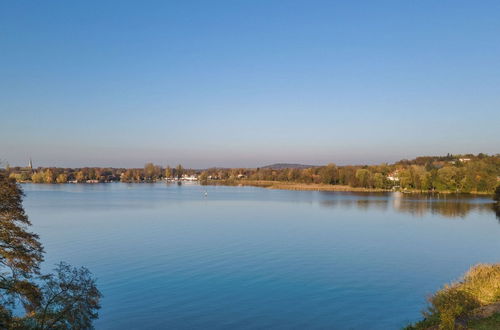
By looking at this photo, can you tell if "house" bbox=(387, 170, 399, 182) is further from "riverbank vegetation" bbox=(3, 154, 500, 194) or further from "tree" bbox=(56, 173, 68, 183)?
"tree" bbox=(56, 173, 68, 183)

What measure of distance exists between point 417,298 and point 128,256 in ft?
59.3

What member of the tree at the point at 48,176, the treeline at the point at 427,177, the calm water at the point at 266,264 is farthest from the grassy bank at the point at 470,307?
the tree at the point at 48,176

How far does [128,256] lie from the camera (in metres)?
26.3

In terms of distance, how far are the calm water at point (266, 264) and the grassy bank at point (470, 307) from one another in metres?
2.08

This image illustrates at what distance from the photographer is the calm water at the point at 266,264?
16.2 m

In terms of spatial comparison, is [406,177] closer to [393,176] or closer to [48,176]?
[393,176]

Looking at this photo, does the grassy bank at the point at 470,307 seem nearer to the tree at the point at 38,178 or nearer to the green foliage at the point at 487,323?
the green foliage at the point at 487,323

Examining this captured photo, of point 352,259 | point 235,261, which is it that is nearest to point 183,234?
point 235,261

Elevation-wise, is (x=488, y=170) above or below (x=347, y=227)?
above

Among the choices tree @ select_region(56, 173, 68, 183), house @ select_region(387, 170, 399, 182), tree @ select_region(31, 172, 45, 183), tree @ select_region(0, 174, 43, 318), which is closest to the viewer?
tree @ select_region(0, 174, 43, 318)

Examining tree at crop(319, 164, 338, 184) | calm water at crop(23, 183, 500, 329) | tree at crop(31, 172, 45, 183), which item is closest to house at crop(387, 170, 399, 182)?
tree at crop(319, 164, 338, 184)

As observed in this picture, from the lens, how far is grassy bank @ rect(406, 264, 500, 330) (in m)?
11.3

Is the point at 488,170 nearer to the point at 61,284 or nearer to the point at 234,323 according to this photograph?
the point at 234,323

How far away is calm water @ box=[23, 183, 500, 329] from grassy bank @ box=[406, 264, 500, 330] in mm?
2083
